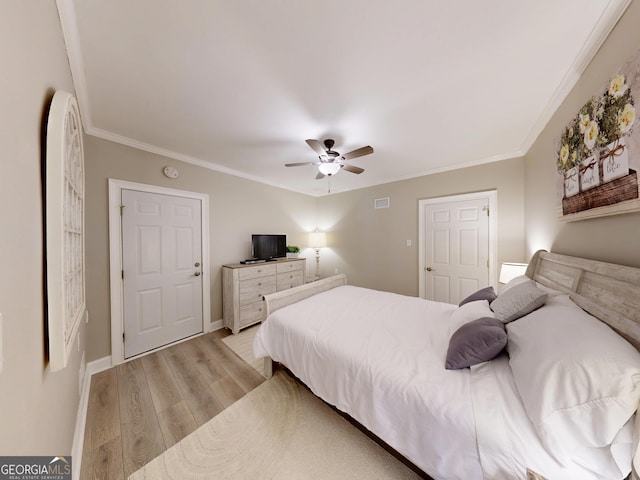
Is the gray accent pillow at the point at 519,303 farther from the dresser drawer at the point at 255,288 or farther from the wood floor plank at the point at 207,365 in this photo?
the dresser drawer at the point at 255,288

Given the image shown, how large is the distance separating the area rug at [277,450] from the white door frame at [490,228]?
2.51 metres

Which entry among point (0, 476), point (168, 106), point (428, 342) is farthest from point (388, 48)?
point (0, 476)

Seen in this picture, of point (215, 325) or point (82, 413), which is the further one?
point (215, 325)

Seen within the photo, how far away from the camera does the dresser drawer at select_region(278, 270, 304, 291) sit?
354 cm

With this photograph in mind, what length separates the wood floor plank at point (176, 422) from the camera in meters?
1.45

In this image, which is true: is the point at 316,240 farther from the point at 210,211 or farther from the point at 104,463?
the point at 104,463

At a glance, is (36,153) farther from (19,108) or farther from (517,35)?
(517,35)

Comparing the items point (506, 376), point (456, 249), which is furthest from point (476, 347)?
point (456, 249)

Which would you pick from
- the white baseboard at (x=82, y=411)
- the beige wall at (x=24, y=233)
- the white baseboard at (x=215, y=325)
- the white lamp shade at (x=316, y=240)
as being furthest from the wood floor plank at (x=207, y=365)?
the white lamp shade at (x=316, y=240)

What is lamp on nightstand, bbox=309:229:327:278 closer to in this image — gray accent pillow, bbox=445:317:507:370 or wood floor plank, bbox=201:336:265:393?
wood floor plank, bbox=201:336:265:393

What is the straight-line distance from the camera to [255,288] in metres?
3.16

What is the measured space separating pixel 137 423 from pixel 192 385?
0.42 meters

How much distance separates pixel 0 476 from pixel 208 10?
A: 1.81 m

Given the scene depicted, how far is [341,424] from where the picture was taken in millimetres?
1517
